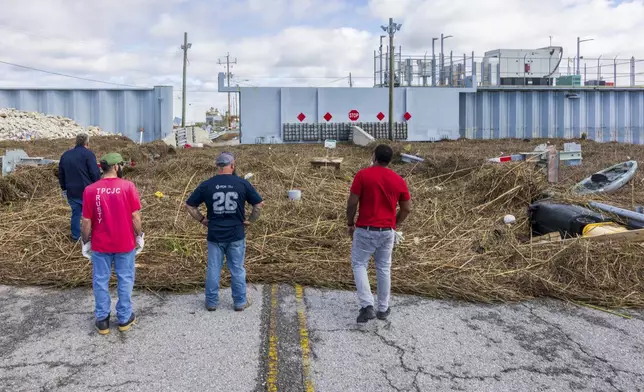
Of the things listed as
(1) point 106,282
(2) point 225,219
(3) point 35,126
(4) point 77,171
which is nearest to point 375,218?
(2) point 225,219

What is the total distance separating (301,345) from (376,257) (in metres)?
1.16

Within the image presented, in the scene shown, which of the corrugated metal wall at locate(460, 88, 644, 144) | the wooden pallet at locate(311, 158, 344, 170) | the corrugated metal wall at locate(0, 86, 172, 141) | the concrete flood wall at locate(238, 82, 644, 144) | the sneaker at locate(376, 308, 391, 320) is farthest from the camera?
the corrugated metal wall at locate(460, 88, 644, 144)

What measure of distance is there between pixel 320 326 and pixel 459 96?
3296 cm

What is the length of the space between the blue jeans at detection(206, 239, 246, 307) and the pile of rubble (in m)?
26.1

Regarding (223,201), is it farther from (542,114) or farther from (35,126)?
(542,114)

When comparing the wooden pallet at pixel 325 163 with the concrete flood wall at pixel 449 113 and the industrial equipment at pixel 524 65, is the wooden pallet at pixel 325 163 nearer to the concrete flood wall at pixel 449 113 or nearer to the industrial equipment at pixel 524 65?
the concrete flood wall at pixel 449 113

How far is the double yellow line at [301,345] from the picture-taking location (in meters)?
4.20

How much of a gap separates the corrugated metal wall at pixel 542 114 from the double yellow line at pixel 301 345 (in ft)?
107

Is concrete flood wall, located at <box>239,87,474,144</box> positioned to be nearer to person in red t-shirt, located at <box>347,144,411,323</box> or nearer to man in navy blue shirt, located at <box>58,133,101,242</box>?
man in navy blue shirt, located at <box>58,133,101,242</box>

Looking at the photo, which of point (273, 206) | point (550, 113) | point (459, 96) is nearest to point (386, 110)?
point (459, 96)

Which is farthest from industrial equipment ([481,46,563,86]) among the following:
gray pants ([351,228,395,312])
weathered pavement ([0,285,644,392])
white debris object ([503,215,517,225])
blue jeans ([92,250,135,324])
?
blue jeans ([92,250,135,324])

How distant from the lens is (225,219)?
218 inches

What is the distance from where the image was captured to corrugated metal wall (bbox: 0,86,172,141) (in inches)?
1371

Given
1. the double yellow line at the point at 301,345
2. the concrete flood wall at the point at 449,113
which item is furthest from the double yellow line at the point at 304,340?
the concrete flood wall at the point at 449,113
